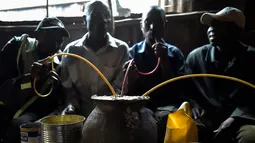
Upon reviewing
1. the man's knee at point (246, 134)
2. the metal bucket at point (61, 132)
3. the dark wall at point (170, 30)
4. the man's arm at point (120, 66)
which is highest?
the dark wall at point (170, 30)

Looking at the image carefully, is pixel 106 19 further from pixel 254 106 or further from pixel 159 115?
pixel 254 106

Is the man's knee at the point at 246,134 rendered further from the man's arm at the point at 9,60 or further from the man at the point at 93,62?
the man's arm at the point at 9,60

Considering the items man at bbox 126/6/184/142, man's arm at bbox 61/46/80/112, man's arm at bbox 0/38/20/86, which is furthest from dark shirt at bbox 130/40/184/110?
man's arm at bbox 0/38/20/86

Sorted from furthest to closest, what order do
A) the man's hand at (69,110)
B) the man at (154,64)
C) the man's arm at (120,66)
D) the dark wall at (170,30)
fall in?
1. the dark wall at (170,30)
2. the man at (154,64)
3. the man's arm at (120,66)
4. the man's hand at (69,110)

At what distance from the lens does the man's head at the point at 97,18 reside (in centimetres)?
246

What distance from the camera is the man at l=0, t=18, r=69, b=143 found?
2.30m

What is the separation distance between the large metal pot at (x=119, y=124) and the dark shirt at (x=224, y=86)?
3.85 feet

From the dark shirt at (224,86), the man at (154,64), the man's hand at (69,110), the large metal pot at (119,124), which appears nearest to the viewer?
the large metal pot at (119,124)

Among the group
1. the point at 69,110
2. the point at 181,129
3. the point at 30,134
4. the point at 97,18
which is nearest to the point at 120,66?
the point at 97,18

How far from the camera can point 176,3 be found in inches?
139

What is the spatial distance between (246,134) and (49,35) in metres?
1.84

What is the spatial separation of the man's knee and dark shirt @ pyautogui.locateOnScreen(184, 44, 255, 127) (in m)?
0.21

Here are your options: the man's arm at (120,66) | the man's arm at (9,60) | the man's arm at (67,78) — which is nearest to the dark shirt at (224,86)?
the man's arm at (120,66)

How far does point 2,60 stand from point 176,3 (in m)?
2.18
